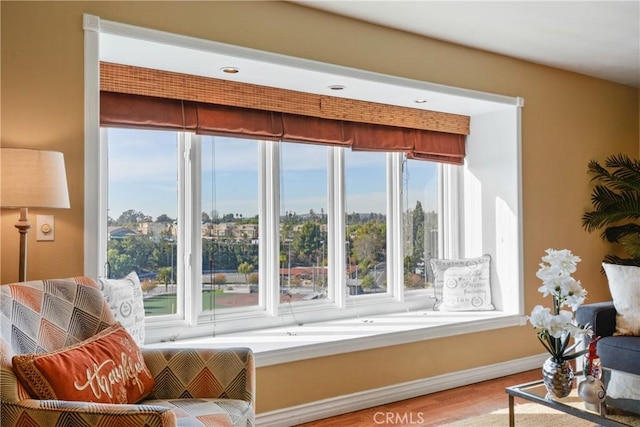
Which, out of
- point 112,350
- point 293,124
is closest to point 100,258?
point 112,350

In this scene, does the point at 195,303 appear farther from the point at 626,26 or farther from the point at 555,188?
the point at 626,26

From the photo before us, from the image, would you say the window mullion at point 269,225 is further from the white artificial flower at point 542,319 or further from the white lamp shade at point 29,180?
the white artificial flower at point 542,319

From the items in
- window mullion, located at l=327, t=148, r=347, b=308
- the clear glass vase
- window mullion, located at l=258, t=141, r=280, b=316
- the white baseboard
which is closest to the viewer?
the clear glass vase

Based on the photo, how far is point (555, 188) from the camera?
429 cm

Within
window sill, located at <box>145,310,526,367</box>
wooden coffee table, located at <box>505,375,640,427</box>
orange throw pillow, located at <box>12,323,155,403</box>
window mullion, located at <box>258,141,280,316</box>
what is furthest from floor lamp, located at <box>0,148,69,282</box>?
wooden coffee table, located at <box>505,375,640,427</box>

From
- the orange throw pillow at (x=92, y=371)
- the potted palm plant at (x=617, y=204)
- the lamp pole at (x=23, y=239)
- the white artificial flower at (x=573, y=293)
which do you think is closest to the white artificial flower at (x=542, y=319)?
the white artificial flower at (x=573, y=293)

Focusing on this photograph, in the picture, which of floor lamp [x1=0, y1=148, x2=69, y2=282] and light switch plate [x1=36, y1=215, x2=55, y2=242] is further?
light switch plate [x1=36, y1=215, x2=55, y2=242]

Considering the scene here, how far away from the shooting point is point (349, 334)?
3293mm

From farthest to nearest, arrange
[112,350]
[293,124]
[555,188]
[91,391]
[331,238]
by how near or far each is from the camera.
Result: [555,188] → [331,238] → [293,124] → [112,350] → [91,391]

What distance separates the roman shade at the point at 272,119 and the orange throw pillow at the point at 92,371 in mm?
1455

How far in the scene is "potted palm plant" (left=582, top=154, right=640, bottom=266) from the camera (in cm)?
A: 439

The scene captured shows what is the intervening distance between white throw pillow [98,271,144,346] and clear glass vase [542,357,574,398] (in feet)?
6.15

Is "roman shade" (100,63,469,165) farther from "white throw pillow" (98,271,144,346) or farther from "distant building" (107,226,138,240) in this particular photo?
"white throw pillow" (98,271,144,346)

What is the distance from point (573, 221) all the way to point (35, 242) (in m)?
3.98
